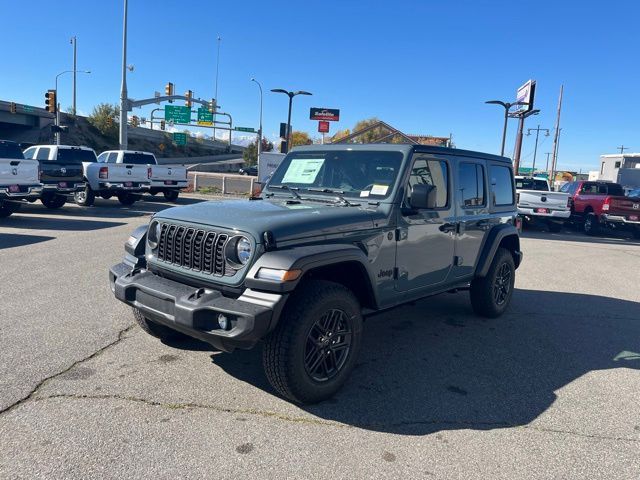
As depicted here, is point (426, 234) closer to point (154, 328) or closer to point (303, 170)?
point (303, 170)

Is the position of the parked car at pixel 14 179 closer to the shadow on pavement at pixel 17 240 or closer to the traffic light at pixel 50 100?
the shadow on pavement at pixel 17 240

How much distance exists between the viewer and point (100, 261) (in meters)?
8.14

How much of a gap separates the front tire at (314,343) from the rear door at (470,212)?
6.08ft

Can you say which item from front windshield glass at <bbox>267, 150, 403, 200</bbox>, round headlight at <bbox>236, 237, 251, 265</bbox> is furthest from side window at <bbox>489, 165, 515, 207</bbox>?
round headlight at <bbox>236, 237, 251, 265</bbox>

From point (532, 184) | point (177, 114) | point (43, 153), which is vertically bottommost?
point (43, 153)

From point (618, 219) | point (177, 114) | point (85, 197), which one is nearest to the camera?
point (618, 219)

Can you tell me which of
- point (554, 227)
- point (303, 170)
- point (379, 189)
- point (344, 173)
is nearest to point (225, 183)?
point (554, 227)

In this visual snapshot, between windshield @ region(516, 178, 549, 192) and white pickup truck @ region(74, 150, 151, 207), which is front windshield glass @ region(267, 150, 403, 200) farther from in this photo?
windshield @ region(516, 178, 549, 192)

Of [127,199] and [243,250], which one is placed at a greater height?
[243,250]

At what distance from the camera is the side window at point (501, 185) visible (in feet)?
19.3

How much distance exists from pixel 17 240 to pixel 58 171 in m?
6.12

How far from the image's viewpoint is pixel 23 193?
41.8 feet

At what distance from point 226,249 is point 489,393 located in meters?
2.33

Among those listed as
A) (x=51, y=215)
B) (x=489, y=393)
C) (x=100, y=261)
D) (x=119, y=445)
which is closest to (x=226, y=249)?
(x=119, y=445)
